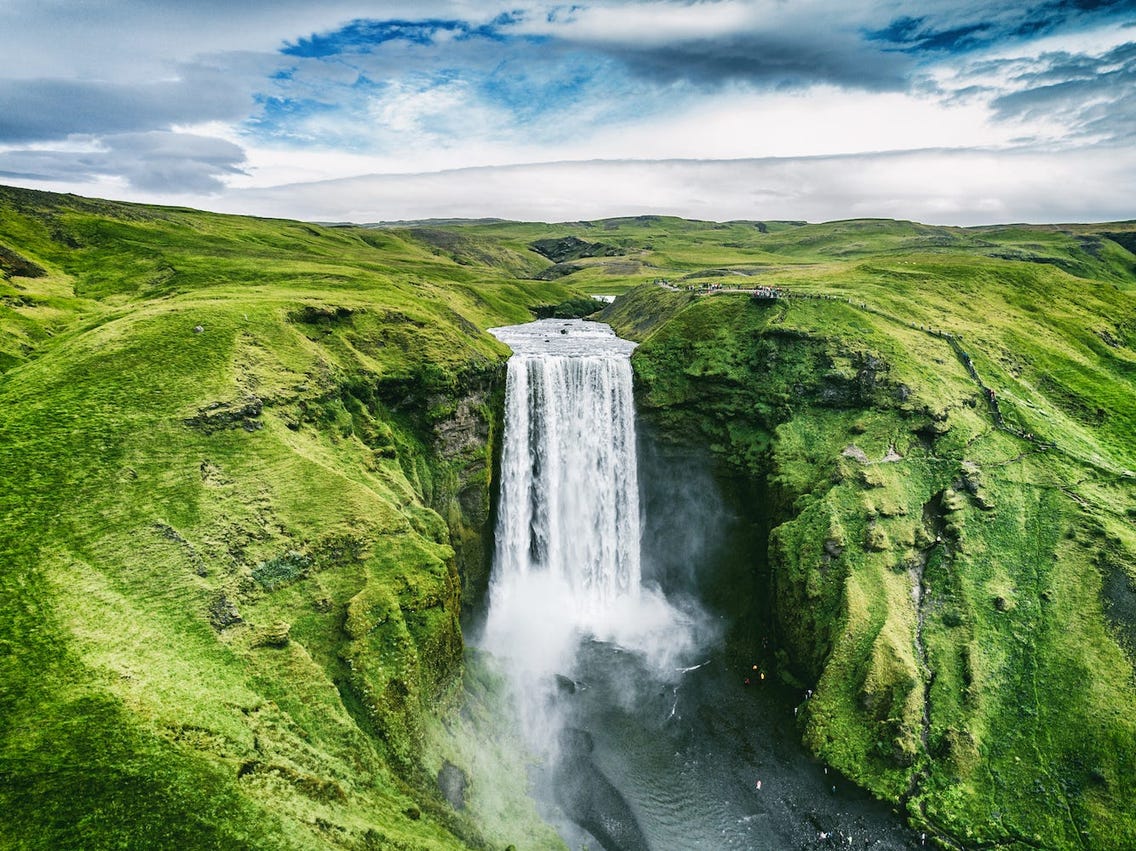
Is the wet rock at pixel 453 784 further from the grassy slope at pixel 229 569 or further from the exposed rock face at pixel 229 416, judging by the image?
the exposed rock face at pixel 229 416

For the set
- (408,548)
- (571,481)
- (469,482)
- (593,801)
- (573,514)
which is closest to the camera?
(593,801)

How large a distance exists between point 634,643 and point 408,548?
17375mm

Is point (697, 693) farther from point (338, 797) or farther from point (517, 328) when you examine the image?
point (517, 328)

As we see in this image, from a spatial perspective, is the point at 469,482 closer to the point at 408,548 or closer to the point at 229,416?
the point at 408,548

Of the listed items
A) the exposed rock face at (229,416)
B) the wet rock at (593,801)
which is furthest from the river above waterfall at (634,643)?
the exposed rock face at (229,416)

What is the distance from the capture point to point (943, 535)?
3628cm

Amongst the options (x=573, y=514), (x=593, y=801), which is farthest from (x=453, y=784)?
(x=573, y=514)

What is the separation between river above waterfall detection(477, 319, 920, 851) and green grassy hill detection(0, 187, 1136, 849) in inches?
83.8

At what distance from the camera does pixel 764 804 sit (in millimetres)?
27344

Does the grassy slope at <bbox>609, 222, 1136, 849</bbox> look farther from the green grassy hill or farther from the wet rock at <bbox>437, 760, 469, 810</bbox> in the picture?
the wet rock at <bbox>437, 760, 469, 810</bbox>

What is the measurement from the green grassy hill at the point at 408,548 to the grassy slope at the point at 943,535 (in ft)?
0.54

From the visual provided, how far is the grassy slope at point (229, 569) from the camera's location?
603 inches

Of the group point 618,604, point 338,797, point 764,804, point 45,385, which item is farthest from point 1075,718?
point 45,385

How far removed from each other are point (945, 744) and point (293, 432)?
35639 mm
